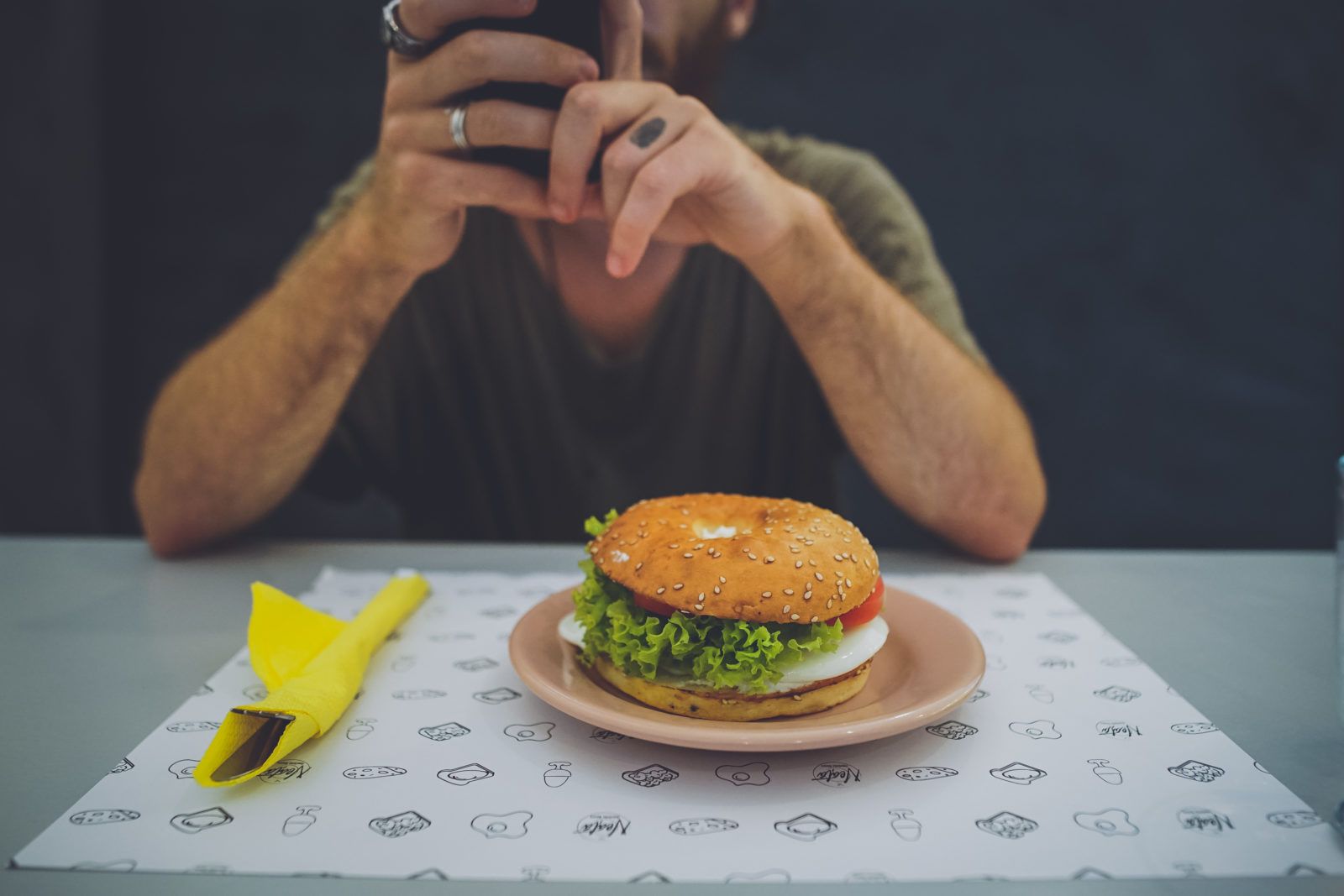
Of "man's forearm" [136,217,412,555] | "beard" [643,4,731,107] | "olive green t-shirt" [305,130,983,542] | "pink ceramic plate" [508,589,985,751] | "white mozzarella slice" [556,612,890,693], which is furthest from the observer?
"olive green t-shirt" [305,130,983,542]

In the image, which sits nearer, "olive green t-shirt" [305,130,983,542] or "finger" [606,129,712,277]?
"finger" [606,129,712,277]

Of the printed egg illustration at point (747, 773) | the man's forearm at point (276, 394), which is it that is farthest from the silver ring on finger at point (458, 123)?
the printed egg illustration at point (747, 773)

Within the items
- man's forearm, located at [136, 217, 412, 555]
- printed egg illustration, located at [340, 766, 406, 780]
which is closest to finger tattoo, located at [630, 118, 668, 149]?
man's forearm, located at [136, 217, 412, 555]

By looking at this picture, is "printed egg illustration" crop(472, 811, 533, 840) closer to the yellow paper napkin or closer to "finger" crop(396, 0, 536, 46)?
the yellow paper napkin

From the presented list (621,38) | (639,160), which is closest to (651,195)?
(639,160)

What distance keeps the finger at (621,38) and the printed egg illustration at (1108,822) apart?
98cm

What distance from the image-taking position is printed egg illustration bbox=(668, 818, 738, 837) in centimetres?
67

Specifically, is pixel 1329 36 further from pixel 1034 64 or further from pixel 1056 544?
pixel 1056 544

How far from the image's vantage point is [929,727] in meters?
0.84

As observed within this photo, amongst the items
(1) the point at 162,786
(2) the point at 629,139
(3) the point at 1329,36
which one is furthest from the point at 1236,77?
(1) the point at 162,786

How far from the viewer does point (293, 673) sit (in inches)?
34.8

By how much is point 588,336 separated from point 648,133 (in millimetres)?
672

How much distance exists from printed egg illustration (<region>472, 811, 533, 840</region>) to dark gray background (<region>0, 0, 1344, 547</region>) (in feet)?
7.98

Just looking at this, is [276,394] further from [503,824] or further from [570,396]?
[503,824]
